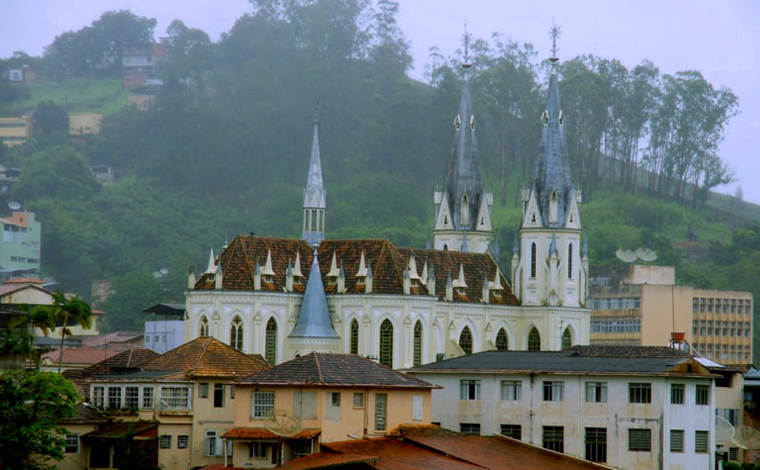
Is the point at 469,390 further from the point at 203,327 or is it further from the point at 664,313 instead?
the point at 664,313

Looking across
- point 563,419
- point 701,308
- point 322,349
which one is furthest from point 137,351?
point 701,308

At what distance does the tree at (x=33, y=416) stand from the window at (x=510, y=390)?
19.2 m

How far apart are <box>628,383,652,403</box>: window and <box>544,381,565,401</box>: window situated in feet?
10.6

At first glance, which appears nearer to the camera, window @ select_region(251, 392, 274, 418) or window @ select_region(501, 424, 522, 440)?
window @ select_region(251, 392, 274, 418)

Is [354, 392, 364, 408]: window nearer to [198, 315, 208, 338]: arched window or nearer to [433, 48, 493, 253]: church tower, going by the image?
[198, 315, 208, 338]: arched window

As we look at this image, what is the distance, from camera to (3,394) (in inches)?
3039

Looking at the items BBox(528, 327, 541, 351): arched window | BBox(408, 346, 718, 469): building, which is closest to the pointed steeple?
BBox(528, 327, 541, 351): arched window

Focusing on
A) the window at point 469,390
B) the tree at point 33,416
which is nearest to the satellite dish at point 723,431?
the window at point 469,390

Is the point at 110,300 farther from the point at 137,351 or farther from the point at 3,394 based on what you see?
the point at 3,394

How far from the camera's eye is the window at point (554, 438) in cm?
8162

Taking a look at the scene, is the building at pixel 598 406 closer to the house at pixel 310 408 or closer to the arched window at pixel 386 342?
the house at pixel 310 408

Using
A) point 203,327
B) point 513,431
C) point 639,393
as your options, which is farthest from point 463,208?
point 639,393

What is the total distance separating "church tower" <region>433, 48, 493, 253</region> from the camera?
13375 centimetres

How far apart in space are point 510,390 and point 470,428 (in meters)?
2.63
